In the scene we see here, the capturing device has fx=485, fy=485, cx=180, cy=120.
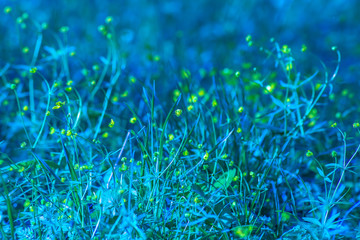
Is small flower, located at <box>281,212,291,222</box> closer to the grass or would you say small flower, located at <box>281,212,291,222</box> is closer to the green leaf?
the grass

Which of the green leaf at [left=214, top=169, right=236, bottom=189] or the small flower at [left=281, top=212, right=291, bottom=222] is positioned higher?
the green leaf at [left=214, top=169, right=236, bottom=189]

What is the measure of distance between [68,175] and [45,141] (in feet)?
1.00

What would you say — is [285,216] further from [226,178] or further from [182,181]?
[182,181]

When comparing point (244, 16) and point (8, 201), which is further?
point (244, 16)

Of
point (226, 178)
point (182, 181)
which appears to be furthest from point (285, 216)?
point (182, 181)

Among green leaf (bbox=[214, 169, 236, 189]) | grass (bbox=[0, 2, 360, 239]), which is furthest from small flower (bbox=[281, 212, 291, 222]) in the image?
green leaf (bbox=[214, 169, 236, 189])

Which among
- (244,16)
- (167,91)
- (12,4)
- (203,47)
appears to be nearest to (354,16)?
(244,16)

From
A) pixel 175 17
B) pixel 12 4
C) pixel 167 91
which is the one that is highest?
pixel 175 17

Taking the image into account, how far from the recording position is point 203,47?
11.4 feet

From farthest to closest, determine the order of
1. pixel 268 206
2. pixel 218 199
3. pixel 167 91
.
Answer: pixel 167 91
pixel 268 206
pixel 218 199

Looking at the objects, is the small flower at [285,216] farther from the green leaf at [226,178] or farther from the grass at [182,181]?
the green leaf at [226,178]

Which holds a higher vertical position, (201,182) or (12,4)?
(12,4)

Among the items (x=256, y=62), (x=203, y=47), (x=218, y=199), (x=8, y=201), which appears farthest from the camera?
(x=203, y=47)

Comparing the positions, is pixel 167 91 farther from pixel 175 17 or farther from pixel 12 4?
pixel 12 4
